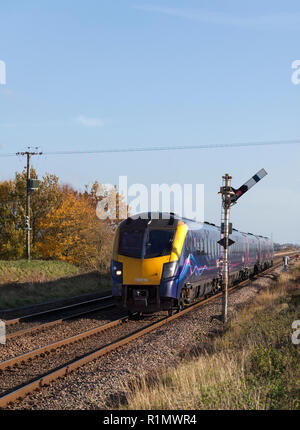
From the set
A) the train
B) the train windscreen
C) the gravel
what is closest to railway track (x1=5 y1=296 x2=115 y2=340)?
the train

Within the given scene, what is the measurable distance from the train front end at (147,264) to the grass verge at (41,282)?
6.80 metres

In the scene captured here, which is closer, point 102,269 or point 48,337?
point 48,337

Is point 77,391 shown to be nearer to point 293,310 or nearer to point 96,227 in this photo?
point 293,310

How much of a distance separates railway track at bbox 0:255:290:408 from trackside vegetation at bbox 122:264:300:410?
1.76m

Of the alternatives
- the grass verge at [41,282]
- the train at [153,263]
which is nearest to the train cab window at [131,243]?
the train at [153,263]

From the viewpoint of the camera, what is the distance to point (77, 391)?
8461 mm

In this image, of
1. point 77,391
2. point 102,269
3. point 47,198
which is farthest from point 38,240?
point 77,391

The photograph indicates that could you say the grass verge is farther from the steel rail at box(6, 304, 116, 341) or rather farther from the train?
the train

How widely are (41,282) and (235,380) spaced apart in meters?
20.7

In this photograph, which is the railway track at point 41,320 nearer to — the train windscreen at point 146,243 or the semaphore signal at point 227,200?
the train windscreen at point 146,243

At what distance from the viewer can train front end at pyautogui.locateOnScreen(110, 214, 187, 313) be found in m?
15.3

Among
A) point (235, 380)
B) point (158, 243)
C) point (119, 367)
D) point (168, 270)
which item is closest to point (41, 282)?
point (158, 243)

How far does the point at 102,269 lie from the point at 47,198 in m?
9.62
